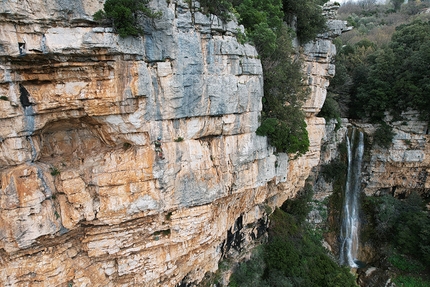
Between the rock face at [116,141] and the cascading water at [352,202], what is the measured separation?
1464 cm

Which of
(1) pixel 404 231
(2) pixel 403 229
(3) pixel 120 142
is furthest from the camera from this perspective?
(2) pixel 403 229

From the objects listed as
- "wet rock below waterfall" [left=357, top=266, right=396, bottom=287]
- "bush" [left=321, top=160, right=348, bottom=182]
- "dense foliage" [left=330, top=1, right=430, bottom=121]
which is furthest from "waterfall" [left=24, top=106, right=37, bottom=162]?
"dense foliage" [left=330, top=1, right=430, bottom=121]

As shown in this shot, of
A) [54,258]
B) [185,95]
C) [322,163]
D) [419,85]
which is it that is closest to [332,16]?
[419,85]

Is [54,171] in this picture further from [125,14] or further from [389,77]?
[389,77]

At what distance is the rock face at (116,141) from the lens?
882 cm

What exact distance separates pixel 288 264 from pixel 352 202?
11.0 m

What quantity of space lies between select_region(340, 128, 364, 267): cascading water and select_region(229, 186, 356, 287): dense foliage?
13.4 ft

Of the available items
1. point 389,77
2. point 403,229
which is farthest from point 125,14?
point 403,229

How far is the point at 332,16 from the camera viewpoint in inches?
769

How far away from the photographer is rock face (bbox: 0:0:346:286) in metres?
8.82

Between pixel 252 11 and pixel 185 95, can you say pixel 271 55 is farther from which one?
pixel 185 95

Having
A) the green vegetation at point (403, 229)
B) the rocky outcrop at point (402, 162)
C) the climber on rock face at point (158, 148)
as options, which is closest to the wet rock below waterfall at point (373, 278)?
the green vegetation at point (403, 229)

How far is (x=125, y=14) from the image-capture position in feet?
29.1

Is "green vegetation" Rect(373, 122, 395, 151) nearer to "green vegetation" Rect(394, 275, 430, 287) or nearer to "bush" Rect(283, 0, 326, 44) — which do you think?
"green vegetation" Rect(394, 275, 430, 287)
